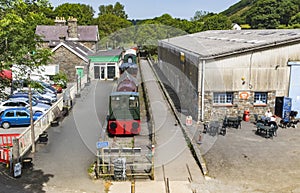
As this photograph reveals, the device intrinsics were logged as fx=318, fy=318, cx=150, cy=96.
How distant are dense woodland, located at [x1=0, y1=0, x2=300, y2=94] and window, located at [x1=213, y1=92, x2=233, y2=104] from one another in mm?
12334

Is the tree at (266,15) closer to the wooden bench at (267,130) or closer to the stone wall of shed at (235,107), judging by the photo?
the stone wall of shed at (235,107)

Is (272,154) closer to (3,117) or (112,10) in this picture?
(3,117)

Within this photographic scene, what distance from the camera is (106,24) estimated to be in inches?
3457

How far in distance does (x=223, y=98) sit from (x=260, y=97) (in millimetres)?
2696

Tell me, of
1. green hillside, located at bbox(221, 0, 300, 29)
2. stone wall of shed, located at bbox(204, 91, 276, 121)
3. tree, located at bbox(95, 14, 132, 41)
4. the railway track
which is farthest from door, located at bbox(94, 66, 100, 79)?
green hillside, located at bbox(221, 0, 300, 29)

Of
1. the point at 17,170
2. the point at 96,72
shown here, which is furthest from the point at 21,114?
the point at 96,72

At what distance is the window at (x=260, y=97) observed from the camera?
22.4 meters

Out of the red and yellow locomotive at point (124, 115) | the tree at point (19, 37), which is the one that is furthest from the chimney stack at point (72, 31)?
the tree at point (19, 37)

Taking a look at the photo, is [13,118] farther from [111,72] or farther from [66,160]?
[111,72]

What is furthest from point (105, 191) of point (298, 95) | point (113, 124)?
point (298, 95)

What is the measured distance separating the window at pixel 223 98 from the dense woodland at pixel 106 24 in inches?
486

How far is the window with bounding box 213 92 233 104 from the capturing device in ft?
72.2

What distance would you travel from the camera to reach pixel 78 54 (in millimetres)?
37688

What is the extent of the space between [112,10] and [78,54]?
10268 cm
